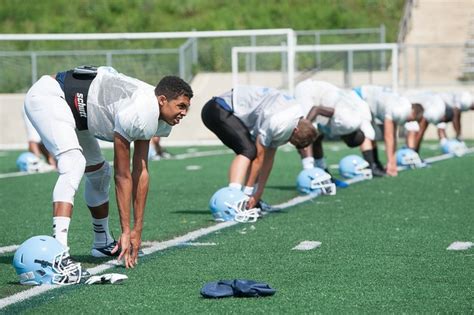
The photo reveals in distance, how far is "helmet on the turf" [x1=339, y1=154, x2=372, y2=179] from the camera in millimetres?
16391

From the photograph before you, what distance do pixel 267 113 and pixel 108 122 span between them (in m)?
3.40

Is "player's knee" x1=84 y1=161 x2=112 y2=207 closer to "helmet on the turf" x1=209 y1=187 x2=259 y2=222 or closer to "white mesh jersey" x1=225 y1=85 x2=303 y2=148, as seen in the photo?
"helmet on the turf" x1=209 y1=187 x2=259 y2=222

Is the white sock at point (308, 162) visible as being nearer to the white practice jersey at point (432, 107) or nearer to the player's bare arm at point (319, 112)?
the player's bare arm at point (319, 112)

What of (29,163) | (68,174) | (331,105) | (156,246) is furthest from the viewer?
(29,163)

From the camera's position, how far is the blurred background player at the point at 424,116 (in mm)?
19406

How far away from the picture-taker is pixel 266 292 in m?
6.89

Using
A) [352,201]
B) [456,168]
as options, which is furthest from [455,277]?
[456,168]

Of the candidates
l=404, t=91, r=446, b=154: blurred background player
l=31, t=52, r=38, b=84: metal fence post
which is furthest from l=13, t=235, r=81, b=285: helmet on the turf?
l=31, t=52, r=38, b=84: metal fence post

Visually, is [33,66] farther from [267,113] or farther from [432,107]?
[267,113]

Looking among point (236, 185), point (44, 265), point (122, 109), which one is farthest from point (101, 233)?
point (236, 185)

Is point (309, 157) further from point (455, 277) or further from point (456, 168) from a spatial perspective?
point (455, 277)

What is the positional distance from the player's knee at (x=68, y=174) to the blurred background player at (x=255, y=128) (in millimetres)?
3381

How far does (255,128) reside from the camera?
11.7 metres

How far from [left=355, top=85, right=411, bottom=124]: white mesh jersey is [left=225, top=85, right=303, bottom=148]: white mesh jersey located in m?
5.42
